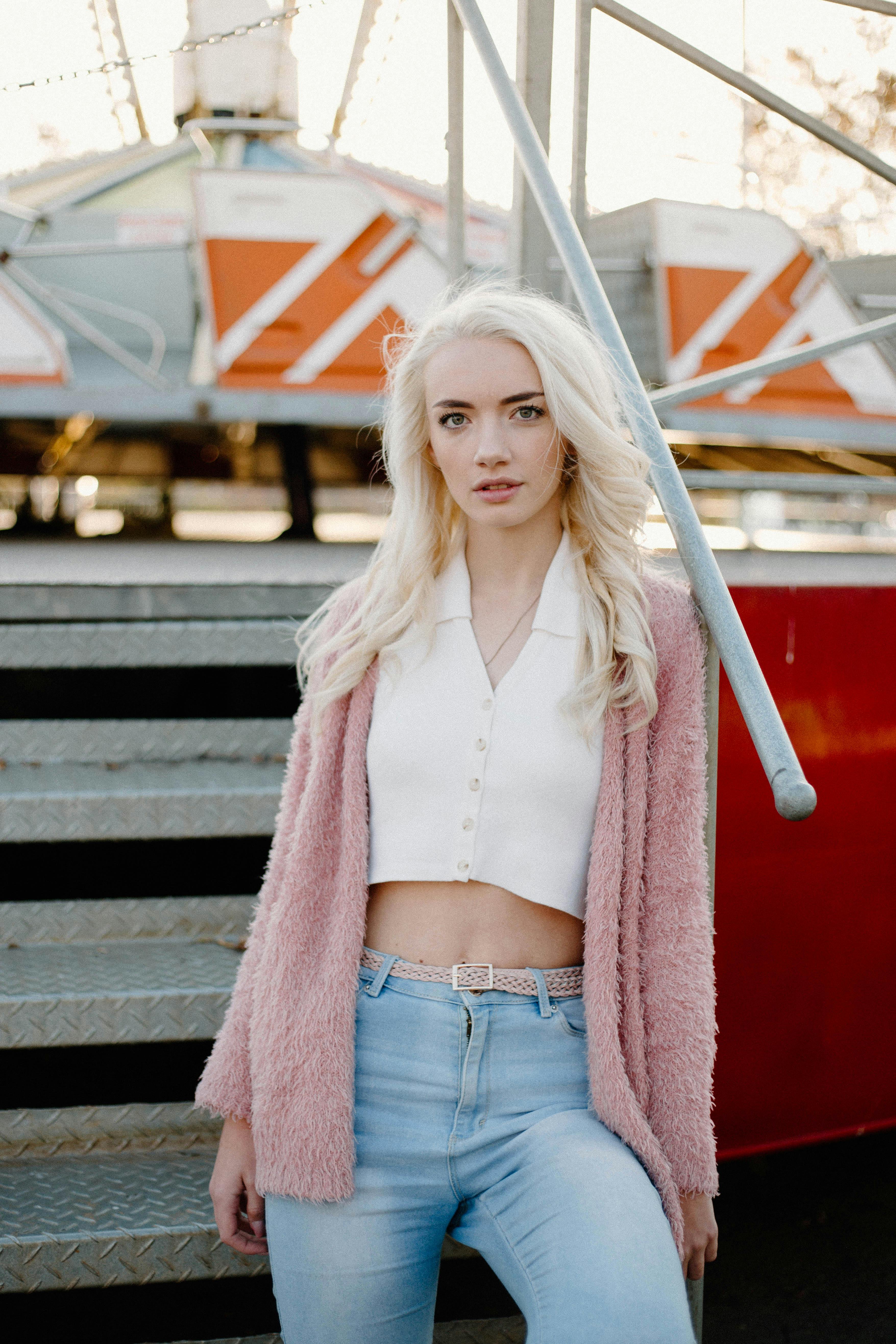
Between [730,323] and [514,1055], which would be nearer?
[514,1055]

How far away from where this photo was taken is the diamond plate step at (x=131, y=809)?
235 centimetres

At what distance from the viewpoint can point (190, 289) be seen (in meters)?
5.06

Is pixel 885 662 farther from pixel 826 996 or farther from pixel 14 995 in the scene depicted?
pixel 14 995

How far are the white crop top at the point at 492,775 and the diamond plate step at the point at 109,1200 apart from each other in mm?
886

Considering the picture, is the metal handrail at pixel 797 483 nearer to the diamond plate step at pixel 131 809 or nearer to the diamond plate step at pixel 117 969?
the diamond plate step at pixel 131 809

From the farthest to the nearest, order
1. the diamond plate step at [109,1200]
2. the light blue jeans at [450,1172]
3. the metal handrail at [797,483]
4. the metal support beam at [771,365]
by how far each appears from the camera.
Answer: the metal handrail at [797,483] < the metal support beam at [771,365] < the diamond plate step at [109,1200] < the light blue jeans at [450,1172]

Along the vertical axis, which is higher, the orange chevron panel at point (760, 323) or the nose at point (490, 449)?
the orange chevron panel at point (760, 323)

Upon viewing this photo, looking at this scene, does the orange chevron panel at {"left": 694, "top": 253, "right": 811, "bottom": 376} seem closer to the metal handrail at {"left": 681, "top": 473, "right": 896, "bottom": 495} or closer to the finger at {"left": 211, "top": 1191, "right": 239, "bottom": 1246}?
the metal handrail at {"left": 681, "top": 473, "right": 896, "bottom": 495}

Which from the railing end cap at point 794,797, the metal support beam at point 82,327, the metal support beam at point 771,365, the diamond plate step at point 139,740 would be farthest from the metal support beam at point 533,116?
the metal support beam at point 82,327

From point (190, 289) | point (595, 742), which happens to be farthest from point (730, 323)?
point (595, 742)

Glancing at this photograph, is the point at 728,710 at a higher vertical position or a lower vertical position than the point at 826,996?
higher

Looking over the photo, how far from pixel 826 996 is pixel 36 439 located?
6399 millimetres

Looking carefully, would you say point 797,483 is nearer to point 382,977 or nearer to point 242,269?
point 242,269

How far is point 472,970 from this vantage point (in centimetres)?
131
